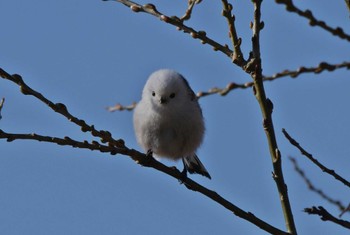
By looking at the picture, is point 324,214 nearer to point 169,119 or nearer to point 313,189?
point 313,189

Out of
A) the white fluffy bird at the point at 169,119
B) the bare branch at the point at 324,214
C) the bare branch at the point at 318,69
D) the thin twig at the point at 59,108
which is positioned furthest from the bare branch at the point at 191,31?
the white fluffy bird at the point at 169,119

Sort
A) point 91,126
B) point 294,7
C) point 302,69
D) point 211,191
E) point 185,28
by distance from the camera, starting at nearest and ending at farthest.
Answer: point 294,7, point 302,69, point 185,28, point 91,126, point 211,191

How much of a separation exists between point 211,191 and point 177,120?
5.75ft

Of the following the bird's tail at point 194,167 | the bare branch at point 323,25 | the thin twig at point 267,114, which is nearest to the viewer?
the bare branch at point 323,25

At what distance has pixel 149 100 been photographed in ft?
12.9

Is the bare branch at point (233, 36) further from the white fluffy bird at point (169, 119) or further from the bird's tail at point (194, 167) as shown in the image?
the bird's tail at point (194, 167)

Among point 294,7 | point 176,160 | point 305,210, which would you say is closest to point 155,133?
point 176,160

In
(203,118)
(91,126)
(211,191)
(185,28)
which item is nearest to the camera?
(185,28)

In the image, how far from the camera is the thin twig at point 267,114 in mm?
1685

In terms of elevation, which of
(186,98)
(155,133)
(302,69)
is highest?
(186,98)

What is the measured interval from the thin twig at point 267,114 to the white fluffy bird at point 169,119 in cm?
197

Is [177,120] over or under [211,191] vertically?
over

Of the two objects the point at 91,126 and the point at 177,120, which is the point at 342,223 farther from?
the point at 177,120

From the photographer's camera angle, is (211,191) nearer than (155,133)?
Yes
